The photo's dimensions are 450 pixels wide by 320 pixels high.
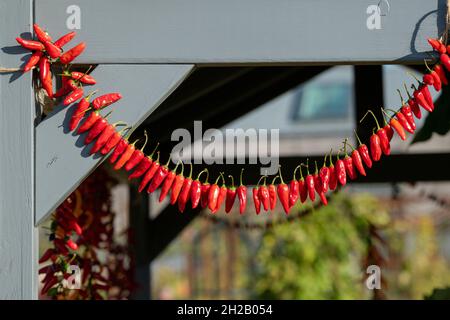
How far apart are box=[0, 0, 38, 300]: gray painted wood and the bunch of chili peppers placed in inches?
19.8

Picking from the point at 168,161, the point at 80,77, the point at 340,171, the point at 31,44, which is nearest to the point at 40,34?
the point at 31,44

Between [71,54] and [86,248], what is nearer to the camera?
[71,54]

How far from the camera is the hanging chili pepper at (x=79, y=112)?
2.22 meters

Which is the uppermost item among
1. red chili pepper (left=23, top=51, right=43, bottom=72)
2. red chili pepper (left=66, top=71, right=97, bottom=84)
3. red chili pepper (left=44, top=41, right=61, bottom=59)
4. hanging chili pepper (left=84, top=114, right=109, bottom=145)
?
red chili pepper (left=44, top=41, right=61, bottom=59)

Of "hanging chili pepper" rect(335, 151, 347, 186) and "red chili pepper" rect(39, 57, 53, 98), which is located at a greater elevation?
"red chili pepper" rect(39, 57, 53, 98)

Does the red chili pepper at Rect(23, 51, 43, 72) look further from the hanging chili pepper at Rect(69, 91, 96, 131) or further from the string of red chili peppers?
the hanging chili pepper at Rect(69, 91, 96, 131)

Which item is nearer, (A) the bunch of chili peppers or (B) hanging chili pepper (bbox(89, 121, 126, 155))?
(B) hanging chili pepper (bbox(89, 121, 126, 155))

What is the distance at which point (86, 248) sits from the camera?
339 centimetres

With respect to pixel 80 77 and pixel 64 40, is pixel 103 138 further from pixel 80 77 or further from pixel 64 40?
pixel 64 40

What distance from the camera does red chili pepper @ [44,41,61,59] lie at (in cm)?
221

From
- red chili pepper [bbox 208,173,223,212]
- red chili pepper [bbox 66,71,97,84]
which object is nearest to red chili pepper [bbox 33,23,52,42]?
red chili pepper [bbox 66,71,97,84]

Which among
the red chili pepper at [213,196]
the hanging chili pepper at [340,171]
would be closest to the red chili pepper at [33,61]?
the red chili pepper at [213,196]

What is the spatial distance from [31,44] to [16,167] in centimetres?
34

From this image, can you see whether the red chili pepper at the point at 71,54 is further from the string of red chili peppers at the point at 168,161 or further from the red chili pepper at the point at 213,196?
the red chili pepper at the point at 213,196
